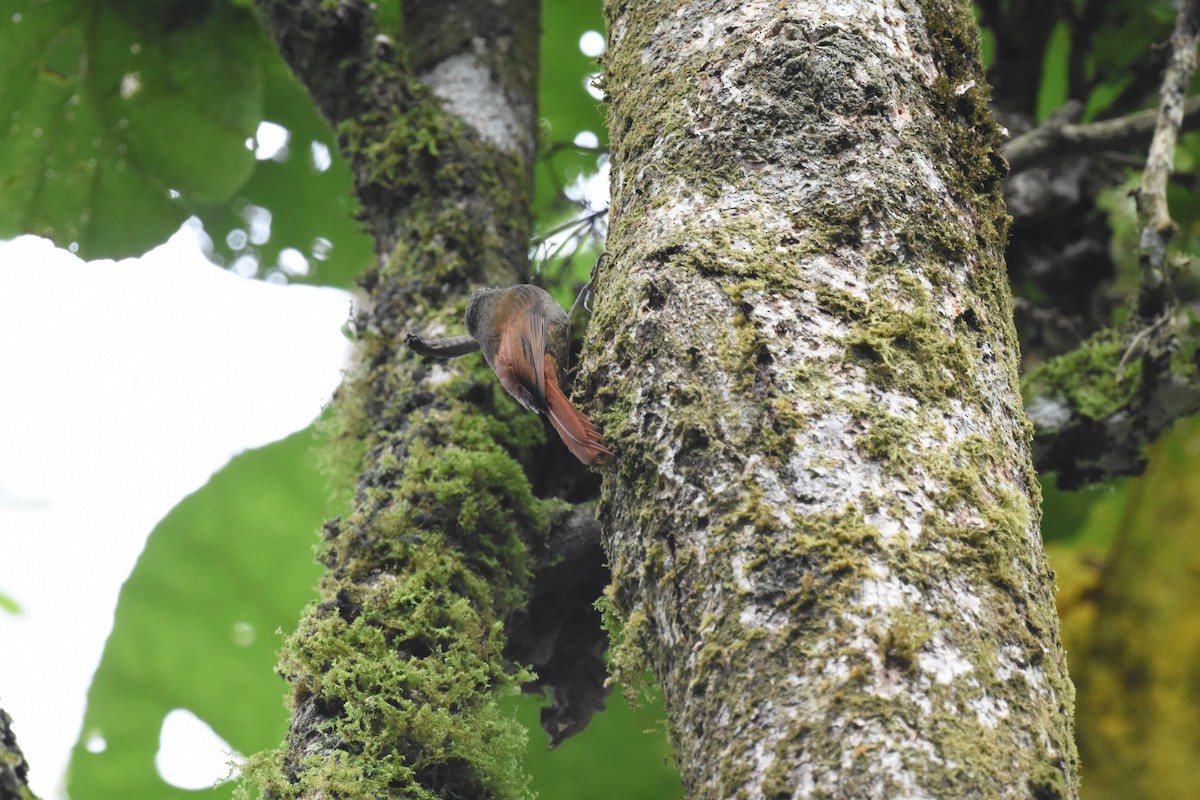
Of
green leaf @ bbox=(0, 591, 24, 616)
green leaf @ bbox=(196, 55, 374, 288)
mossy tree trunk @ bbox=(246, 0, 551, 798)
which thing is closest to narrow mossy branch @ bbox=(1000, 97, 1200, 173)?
mossy tree trunk @ bbox=(246, 0, 551, 798)

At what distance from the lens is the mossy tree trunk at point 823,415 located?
1.38m

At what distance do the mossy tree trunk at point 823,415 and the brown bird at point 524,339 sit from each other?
52 cm

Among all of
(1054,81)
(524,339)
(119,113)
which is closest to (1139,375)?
(524,339)

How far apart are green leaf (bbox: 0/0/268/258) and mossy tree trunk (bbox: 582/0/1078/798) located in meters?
2.43

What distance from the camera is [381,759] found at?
2002 millimetres

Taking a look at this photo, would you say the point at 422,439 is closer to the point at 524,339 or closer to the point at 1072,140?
the point at 524,339

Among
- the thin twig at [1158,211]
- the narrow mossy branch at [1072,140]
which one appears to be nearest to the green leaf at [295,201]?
the narrow mossy branch at [1072,140]

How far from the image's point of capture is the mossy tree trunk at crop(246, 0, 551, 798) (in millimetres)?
2094

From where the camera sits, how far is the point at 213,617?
4270 millimetres

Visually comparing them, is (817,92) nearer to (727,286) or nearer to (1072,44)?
(727,286)

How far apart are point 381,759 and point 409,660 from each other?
260mm

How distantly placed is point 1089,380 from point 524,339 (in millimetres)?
1689

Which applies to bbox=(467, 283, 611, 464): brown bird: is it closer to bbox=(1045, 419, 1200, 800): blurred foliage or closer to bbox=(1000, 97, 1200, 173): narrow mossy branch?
bbox=(1000, 97, 1200, 173): narrow mossy branch

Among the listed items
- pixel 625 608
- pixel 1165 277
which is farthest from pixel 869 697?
pixel 1165 277
